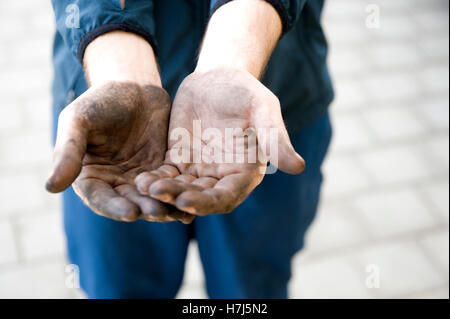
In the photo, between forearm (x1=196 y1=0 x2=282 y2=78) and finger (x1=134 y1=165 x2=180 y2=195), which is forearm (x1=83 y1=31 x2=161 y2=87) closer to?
forearm (x1=196 y1=0 x2=282 y2=78)

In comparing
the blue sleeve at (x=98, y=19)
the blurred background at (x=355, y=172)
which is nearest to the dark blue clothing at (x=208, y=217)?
the blue sleeve at (x=98, y=19)

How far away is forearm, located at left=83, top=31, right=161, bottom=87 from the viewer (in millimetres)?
864

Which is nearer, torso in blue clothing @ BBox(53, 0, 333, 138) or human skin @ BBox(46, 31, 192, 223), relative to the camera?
human skin @ BBox(46, 31, 192, 223)

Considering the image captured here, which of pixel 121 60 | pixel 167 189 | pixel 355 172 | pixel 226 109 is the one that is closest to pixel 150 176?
pixel 167 189

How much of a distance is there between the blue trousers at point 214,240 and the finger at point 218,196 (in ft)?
1.21

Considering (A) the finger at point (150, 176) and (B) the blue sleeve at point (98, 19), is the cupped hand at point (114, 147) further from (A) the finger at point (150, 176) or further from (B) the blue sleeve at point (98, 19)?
Result: (B) the blue sleeve at point (98, 19)

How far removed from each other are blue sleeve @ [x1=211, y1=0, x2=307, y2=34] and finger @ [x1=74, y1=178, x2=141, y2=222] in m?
0.44

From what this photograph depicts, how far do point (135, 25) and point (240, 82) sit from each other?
10.4 inches

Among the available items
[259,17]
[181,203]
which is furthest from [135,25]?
[181,203]

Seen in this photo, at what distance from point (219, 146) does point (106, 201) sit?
219 millimetres

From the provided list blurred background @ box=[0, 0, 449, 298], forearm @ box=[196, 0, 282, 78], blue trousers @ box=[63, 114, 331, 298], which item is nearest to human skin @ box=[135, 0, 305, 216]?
forearm @ box=[196, 0, 282, 78]

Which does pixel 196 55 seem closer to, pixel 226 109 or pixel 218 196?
pixel 226 109

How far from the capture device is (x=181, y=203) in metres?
0.66

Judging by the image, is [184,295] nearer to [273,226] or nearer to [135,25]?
[273,226]
